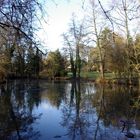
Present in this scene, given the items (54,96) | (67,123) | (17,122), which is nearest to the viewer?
(67,123)

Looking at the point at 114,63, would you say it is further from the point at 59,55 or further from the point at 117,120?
the point at 117,120

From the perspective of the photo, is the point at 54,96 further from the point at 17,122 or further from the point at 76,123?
the point at 76,123

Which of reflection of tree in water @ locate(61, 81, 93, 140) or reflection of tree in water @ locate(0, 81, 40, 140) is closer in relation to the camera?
reflection of tree in water @ locate(61, 81, 93, 140)

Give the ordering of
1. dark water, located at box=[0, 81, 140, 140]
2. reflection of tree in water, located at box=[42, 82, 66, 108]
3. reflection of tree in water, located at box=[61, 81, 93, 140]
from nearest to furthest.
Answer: dark water, located at box=[0, 81, 140, 140], reflection of tree in water, located at box=[61, 81, 93, 140], reflection of tree in water, located at box=[42, 82, 66, 108]

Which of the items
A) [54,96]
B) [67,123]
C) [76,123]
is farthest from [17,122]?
[54,96]

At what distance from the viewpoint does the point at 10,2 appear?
5.95m

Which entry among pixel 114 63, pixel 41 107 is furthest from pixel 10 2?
pixel 114 63

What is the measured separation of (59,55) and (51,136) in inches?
2015

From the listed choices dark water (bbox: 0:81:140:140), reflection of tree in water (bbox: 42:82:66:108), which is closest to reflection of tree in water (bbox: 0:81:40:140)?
dark water (bbox: 0:81:140:140)

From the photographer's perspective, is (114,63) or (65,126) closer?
(65,126)

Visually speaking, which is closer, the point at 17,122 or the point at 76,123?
the point at 76,123

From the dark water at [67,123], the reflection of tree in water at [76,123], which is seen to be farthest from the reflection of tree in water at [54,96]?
the reflection of tree in water at [76,123]

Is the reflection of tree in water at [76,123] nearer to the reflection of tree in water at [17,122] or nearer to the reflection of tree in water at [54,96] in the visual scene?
the reflection of tree in water at [17,122]

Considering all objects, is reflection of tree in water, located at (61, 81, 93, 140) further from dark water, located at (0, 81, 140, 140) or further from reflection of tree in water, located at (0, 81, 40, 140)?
reflection of tree in water, located at (0, 81, 40, 140)
